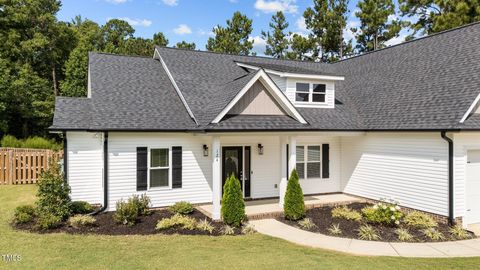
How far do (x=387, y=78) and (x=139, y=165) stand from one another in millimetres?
12136

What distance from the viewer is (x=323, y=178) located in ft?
51.5

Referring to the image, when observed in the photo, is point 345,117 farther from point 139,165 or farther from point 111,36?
point 111,36

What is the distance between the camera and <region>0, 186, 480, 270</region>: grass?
7484 millimetres

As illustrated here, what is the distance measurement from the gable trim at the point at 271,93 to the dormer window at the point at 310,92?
258 centimetres

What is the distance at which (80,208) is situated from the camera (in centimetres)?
1168

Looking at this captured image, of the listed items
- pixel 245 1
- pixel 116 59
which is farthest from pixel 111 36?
pixel 116 59

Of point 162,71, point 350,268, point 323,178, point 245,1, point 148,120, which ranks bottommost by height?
point 350,268

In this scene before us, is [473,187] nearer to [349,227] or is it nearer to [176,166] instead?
[349,227]

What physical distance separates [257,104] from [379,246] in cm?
636

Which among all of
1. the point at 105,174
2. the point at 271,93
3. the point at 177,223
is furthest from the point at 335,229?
the point at 105,174

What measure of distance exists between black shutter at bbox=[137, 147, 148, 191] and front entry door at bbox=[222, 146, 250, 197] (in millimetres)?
3247

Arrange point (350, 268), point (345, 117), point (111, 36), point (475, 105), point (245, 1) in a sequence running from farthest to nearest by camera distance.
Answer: point (111, 36) < point (245, 1) < point (345, 117) < point (475, 105) < point (350, 268)

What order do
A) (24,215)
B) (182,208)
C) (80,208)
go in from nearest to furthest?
(24,215) < (80,208) < (182,208)

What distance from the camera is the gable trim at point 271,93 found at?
11930 millimetres
